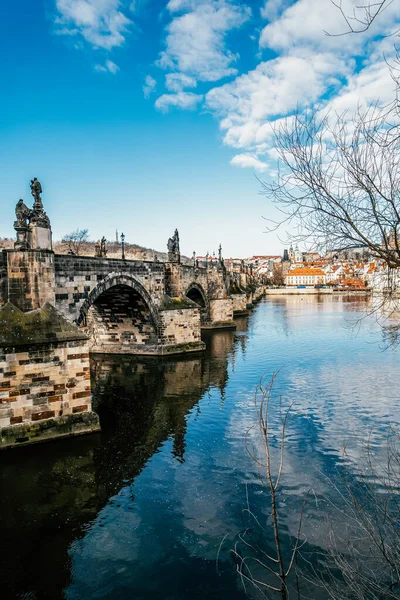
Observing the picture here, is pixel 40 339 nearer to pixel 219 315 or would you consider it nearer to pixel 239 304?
pixel 219 315

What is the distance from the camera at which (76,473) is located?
418 inches

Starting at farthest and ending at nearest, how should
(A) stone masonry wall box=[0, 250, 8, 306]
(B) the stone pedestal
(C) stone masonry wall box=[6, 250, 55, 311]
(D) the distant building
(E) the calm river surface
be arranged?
(D) the distant building, (B) the stone pedestal, (C) stone masonry wall box=[6, 250, 55, 311], (A) stone masonry wall box=[0, 250, 8, 306], (E) the calm river surface

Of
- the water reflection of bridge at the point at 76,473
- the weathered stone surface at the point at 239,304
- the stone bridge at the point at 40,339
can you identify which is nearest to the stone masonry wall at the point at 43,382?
the stone bridge at the point at 40,339

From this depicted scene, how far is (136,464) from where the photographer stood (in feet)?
36.5

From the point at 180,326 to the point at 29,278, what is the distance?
14.7 m

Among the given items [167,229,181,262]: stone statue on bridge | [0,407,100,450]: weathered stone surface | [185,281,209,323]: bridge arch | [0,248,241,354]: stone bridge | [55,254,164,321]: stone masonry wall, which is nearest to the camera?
[0,407,100,450]: weathered stone surface

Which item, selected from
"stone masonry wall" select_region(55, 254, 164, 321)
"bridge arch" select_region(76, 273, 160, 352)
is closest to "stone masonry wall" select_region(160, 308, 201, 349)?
"bridge arch" select_region(76, 273, 160, 352)

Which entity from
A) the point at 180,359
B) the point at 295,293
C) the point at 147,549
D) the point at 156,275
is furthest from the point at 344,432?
the point at 295,293

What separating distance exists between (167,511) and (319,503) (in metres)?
3.35

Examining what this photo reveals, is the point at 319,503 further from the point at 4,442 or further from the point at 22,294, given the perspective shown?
the point at 22,294

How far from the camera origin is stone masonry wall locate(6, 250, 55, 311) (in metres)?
12.3

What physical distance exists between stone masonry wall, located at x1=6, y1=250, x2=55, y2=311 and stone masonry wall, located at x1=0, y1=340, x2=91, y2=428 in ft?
5.46

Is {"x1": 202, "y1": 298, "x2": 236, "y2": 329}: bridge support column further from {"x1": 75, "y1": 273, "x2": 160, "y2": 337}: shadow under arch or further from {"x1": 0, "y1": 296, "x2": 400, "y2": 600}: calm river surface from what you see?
{"x1": 0, "y1": 296, "x2": 400, "y2": 600}: calm river surface

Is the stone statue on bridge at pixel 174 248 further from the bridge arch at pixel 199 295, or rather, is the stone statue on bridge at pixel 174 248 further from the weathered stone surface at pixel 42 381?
the weathered stone surface at pixel 42 381
